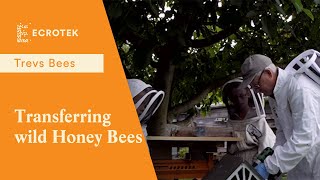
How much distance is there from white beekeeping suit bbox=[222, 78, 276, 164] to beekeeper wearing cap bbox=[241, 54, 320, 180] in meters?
0.69

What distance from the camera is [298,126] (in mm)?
2846

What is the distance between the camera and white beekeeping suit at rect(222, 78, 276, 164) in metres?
3.93

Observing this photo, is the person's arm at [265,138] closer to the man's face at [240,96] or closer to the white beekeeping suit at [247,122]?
the white beekeeping suit at [247,122]

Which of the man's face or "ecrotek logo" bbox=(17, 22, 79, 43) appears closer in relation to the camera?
"ecrotek logo" bbox=(17, 22, 79, 43)

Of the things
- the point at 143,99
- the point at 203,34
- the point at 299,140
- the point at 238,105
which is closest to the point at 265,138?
the point at 238,105

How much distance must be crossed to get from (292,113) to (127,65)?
2.05 meters

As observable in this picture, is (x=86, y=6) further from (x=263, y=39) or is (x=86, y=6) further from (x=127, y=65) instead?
(x=263, y=39)

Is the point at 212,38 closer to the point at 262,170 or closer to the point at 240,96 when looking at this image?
the point at 240,96

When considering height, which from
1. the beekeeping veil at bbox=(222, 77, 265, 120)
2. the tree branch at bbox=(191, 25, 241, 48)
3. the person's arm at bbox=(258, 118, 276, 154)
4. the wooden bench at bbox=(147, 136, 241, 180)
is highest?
the tree branch at bbox=(191, 25, 241, 48)

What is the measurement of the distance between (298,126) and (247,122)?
1.31 meters

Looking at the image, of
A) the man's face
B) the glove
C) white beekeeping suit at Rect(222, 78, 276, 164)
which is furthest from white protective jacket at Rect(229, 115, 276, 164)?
the glove

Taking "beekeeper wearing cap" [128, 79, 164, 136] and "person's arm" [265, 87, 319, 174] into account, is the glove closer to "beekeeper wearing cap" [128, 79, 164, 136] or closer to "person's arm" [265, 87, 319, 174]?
"person's arm" [265, 87, 319, 174]

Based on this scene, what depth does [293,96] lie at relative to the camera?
2930 mm

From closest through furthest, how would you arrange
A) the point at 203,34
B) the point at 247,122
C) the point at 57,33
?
1. the point at 57,33
2. the point at 203,34
3. the point at 247,122
